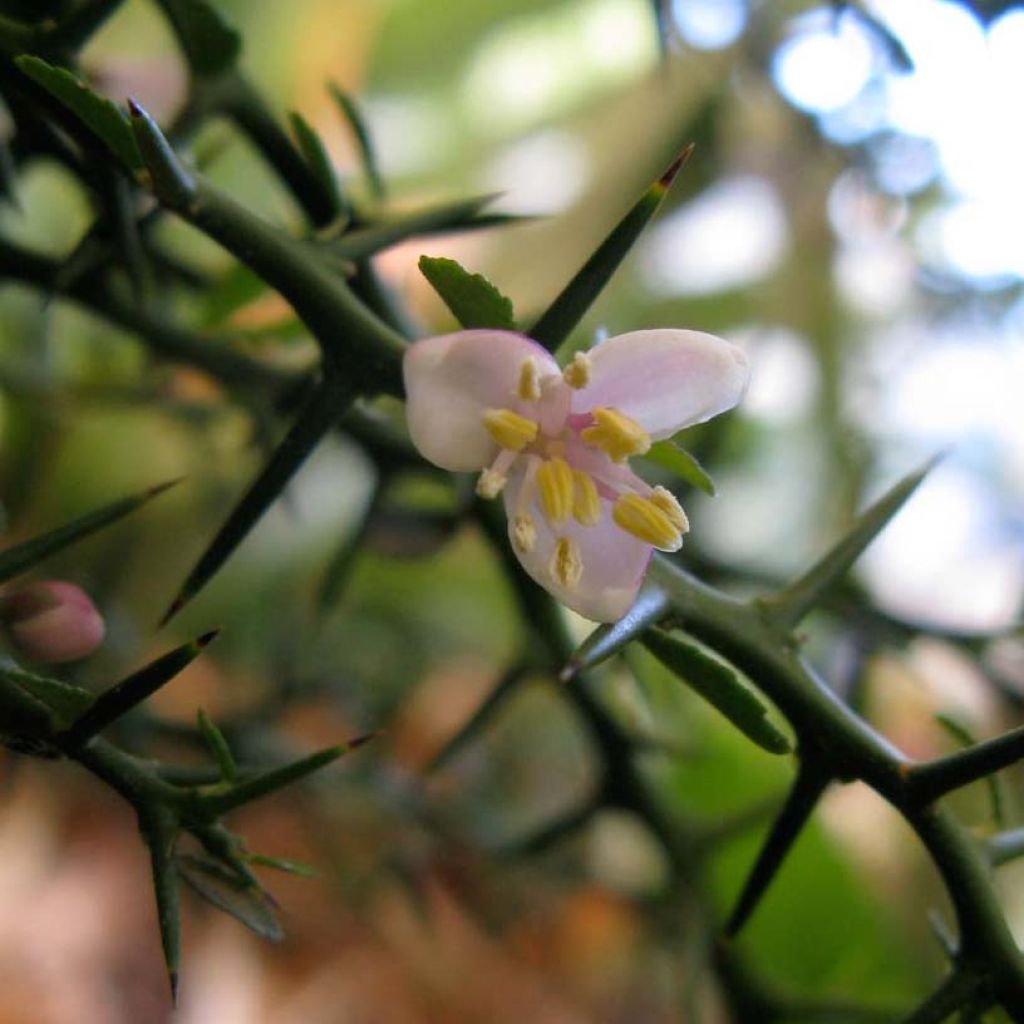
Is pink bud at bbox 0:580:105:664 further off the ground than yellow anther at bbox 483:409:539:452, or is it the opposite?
yellow anther at bbox 483:409:539:452

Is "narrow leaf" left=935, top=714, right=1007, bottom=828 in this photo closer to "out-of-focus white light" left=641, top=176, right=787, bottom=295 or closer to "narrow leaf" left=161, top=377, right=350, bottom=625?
"narrow leaf" left=161, top=377, right=350, bottom=625

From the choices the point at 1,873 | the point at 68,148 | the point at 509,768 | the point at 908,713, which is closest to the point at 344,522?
the point at 509,768

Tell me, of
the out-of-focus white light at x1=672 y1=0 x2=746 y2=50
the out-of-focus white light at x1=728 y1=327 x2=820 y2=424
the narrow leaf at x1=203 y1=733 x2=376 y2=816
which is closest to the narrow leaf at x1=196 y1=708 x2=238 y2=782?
the narrow leaf at x1=203 y1=733 x2=376 y2=816

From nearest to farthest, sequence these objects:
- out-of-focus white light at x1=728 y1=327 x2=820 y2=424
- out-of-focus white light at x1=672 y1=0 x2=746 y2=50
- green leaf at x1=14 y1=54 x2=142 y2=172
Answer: green leaf at x1=14 y1=54 x2=142 y2=172, out-of-focus white light at x1=672 y1=0 x2=746 y2=50, out-of-focus white light at x1=728 y1=327 x2=820 y2=424

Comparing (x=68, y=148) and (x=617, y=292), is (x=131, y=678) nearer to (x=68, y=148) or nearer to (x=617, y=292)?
(x=68, y=148)

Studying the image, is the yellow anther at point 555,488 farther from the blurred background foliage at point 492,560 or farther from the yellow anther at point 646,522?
the blurred background foliage at point 492,560

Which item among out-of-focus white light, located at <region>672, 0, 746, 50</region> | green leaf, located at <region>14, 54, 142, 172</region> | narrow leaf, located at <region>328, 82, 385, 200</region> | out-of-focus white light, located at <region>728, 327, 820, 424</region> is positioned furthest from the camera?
out-of-focus white light, located at <region>728, 327, 820, 424</region>
